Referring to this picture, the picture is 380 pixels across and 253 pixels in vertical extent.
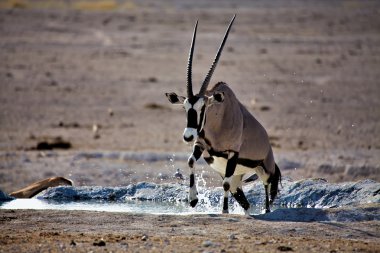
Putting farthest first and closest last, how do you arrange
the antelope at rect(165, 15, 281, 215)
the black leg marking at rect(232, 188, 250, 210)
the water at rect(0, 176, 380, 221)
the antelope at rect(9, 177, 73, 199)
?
the antelope at rect(9, 177, 73, 199), the water at rect(0, 176, 380, 221), the black leg marking at rect(232, 188, 250, 210), the antelope at rect(165, 15, 281, 215)

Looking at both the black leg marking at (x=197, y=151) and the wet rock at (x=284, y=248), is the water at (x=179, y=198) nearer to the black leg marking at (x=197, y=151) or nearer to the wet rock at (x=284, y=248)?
the black leg marking at (x=197, y=151)

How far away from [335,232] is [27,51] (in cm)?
2291

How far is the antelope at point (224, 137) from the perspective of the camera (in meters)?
9.06

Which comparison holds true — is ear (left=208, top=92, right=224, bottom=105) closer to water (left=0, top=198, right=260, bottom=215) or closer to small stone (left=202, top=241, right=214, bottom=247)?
water (left=0, top=198, right=260, bottom=215)

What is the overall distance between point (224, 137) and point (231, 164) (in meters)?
0.27

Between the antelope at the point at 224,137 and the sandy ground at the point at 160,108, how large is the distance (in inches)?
37.4

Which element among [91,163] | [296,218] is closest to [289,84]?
[91,163]

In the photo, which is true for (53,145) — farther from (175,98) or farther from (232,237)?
(232,237)

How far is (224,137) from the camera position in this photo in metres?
9.42

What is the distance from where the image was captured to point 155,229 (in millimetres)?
8078

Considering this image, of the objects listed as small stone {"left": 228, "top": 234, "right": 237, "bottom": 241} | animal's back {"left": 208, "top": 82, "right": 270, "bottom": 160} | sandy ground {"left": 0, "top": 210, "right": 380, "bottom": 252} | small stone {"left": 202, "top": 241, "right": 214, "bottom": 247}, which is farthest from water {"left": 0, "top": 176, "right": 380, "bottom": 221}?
small stone {"left": 202, "top": 241, "right": 214, "bottom": 247}

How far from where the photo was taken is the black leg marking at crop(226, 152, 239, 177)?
9.35 m

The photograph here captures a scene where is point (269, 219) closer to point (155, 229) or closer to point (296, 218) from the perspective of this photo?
point (296, 218)

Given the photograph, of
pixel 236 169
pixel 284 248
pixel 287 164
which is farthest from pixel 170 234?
pixel 287 164
